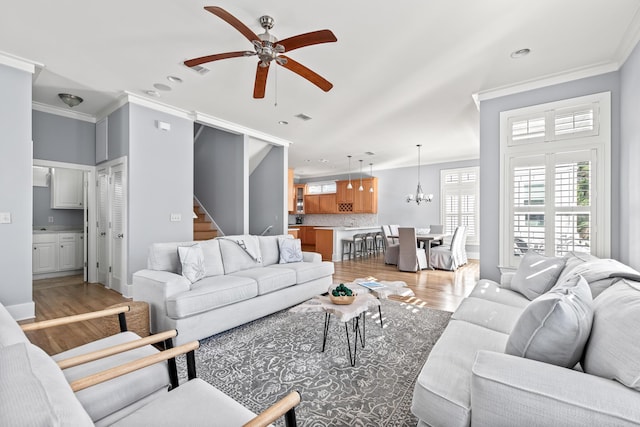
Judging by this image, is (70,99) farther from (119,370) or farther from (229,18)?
(119,370)

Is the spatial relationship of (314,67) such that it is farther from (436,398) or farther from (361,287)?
(436,398)

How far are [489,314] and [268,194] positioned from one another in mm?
5447

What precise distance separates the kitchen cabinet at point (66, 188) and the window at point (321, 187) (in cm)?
726

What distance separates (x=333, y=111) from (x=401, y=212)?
5702 mm

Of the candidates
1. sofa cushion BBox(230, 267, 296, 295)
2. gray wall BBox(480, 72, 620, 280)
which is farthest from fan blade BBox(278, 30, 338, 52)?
gray wall BBox(480, 72, 620, 280)

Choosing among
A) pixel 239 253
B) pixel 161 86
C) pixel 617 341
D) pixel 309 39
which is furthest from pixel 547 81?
pixel 161 86

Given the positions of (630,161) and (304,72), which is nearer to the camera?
(304,72)

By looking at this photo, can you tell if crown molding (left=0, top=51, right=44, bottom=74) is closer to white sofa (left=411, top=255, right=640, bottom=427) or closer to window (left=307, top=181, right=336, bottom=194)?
white sofa (left=411, top=255, right=640, bottom=427)

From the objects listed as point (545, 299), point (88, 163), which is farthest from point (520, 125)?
point (88, 163)

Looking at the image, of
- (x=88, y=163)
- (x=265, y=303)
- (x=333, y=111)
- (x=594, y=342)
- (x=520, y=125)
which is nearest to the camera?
(x=594, y=342)

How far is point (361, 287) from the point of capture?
292 cm

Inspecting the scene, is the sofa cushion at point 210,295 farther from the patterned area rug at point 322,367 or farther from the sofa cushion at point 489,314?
the sofa cushion at point 489,314

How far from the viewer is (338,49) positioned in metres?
3.00

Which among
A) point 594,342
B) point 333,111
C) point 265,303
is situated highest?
point 333,111
